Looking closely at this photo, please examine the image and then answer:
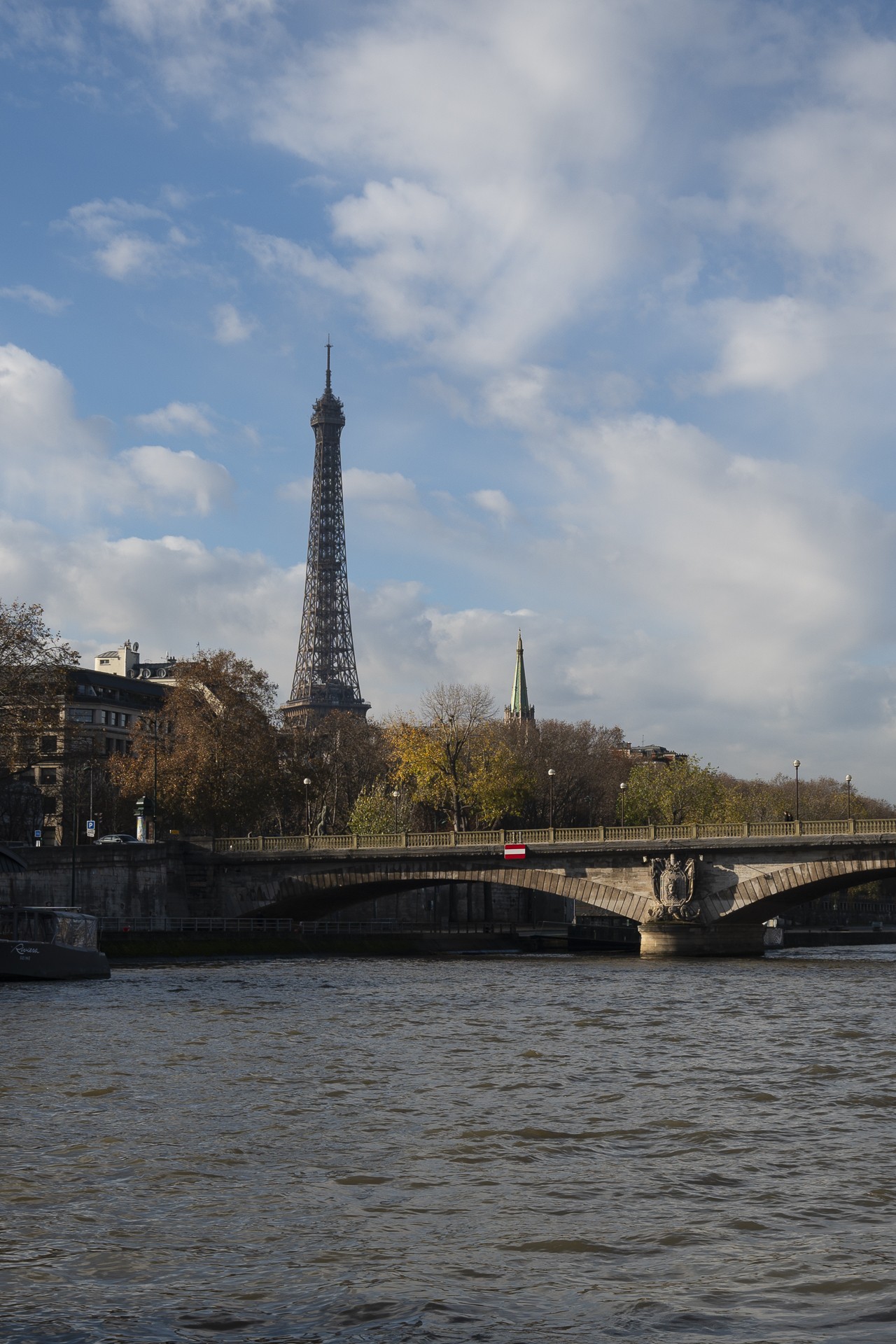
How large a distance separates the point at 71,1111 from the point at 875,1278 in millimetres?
12176

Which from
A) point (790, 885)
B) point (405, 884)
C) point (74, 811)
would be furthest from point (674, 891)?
point (74, 811)

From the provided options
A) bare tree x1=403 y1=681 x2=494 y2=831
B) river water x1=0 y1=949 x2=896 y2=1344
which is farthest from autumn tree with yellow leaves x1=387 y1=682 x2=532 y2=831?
river water x1=0 y1=949 x2=896 y2=1344

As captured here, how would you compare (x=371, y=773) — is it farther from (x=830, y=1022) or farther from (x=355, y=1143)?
(x=355, y=1143)

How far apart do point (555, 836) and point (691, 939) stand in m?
8.24

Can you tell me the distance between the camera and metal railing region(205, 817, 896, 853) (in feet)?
210

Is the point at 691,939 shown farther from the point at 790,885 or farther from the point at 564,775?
the point at 564,775

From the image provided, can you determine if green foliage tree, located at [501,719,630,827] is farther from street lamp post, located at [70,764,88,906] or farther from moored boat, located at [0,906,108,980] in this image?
moored boat, located at [0,906,108,980]

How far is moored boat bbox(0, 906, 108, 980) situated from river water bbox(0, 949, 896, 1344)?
1348 cm

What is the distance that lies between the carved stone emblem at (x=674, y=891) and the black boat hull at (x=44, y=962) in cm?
2861

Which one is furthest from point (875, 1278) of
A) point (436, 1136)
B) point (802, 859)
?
point (802, 859)

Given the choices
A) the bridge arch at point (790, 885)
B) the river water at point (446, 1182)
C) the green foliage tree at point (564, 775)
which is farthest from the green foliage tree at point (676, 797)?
the river water at point (446, 1182)

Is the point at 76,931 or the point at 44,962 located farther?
the point at 76,931

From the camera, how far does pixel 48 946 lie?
47219mm

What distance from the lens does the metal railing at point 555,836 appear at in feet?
210
